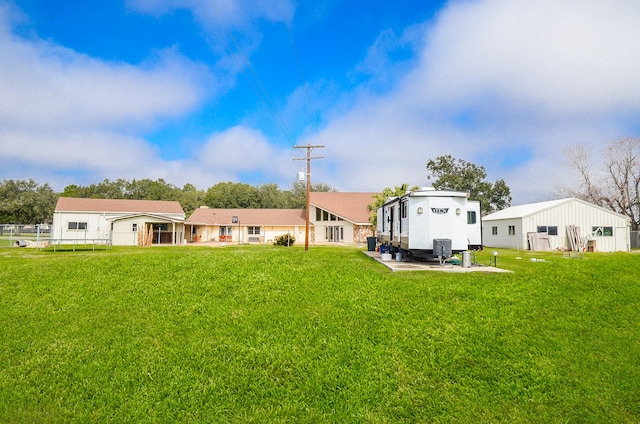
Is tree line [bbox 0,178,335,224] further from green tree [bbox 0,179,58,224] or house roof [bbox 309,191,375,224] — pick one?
house roof [bbox 309,191,375,224]

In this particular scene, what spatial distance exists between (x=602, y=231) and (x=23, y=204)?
→ 7024 cm

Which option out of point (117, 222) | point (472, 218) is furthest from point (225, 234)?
point (472, 218)

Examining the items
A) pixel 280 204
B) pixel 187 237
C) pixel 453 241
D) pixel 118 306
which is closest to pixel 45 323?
pixel 118 306

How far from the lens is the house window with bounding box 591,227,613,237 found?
2666 centimetres

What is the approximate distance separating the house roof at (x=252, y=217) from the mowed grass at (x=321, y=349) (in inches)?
1136

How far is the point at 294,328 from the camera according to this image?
7.00m

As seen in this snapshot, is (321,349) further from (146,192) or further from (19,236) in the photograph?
(146,192)

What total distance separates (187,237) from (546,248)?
32394 millimetres

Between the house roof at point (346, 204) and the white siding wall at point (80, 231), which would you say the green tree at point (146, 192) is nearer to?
the white siding wall at point (80, 231)

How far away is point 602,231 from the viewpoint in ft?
87.9

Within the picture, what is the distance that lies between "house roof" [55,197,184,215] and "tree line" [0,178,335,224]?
48.9ft

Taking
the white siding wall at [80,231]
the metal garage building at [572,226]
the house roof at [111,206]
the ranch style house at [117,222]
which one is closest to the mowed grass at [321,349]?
the metal garage building at [572,226]

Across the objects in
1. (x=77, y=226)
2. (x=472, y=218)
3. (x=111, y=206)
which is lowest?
(x=472, y=218)

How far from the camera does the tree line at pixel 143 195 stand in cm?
5434
